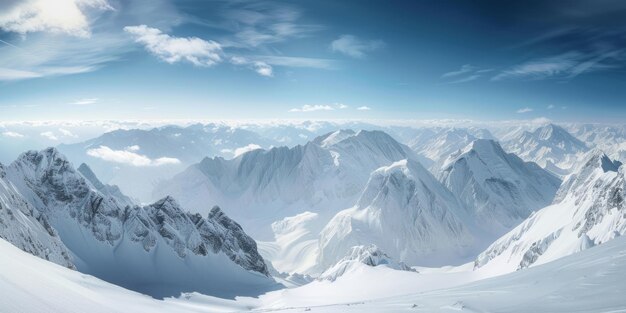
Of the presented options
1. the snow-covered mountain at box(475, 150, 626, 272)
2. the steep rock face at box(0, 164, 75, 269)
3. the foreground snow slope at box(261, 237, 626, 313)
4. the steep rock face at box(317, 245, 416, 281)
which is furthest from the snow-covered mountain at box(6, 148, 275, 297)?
the foreground snow slope at box(261, 237, 626, 313)

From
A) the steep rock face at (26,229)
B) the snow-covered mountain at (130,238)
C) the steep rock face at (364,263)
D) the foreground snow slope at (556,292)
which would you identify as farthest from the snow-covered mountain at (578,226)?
the steep rock face at (26,229)

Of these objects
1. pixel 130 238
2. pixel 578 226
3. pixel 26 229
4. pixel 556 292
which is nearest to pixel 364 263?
pixel 578 226

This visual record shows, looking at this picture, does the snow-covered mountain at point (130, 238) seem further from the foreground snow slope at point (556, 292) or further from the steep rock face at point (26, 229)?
the foreground snow slope at point (556, 292)

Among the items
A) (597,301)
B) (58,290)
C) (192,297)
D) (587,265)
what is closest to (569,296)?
(597,301)

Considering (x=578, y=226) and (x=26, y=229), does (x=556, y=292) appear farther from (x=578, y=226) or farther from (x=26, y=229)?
(x=578, y=226)

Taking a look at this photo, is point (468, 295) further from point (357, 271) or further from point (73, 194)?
point (73, 194)

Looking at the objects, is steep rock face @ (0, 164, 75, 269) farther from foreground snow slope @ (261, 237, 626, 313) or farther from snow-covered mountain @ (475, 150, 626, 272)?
snow-covered mountain @ (475, 150, 626, 272)
